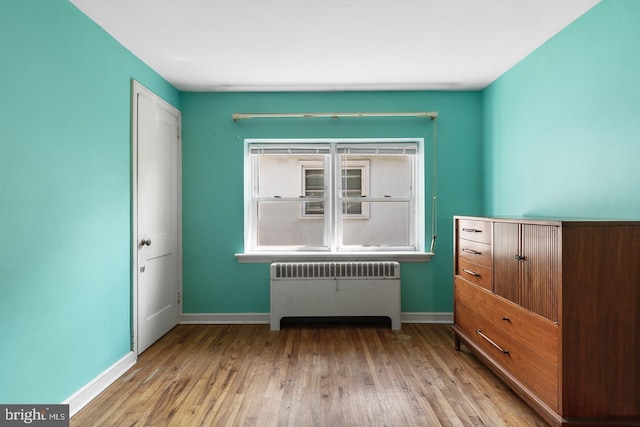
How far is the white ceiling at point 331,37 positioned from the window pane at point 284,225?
1255 mm

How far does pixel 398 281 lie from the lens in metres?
3.45

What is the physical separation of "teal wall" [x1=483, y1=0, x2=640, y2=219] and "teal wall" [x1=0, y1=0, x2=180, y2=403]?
3.12m

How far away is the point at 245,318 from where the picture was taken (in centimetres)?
363

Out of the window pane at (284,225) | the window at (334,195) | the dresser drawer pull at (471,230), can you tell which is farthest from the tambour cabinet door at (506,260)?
the window pane at (284,225)

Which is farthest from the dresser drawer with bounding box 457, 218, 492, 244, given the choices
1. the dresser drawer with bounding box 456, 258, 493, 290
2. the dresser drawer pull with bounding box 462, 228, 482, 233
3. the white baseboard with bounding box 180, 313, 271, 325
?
the white baseboard with bounding box 180, 313, 271, 325

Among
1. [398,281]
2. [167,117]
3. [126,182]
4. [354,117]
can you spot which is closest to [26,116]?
[126,182]

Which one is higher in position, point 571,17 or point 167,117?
point 571,17

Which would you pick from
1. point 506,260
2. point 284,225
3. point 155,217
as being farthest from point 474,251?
point 155,217

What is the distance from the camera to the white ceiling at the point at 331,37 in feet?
7.02

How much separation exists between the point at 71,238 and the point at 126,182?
0.70m

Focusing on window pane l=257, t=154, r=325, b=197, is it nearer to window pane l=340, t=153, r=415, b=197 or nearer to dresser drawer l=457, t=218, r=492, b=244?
window pane l=340, t=153, r=415, b=197

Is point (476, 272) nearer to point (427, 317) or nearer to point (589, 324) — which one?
point (589, 324)

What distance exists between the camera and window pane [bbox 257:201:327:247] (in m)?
3.81

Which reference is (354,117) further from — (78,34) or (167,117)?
(78,34)
